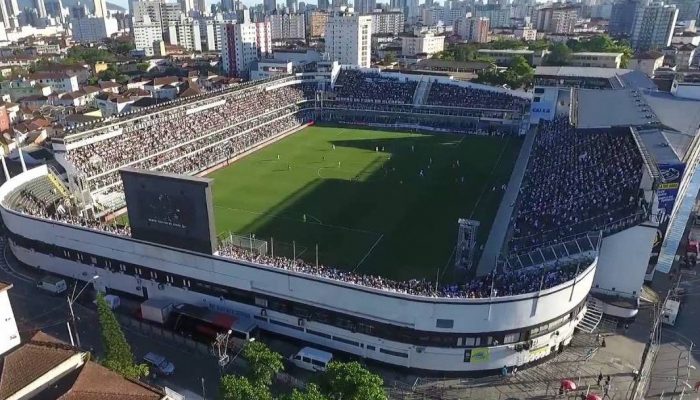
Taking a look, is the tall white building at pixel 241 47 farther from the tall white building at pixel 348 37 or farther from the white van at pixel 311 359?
the white van at pixel 311 359

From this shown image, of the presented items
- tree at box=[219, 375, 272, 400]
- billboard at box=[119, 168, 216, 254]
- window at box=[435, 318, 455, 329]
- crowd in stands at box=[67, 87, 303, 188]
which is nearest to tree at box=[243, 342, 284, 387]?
tree at box=[219, 375, 272, 400]

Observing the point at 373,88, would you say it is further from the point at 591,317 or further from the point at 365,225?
the point at 591,317

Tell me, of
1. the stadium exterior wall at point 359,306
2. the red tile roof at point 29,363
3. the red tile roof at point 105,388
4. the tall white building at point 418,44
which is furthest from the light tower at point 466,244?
the tall white building at point 418,44

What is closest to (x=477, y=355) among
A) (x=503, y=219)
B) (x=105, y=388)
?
(x=105, y=388)

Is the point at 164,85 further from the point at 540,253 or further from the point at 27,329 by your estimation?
the point at 540,253

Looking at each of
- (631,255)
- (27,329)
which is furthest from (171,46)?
(631,255)
